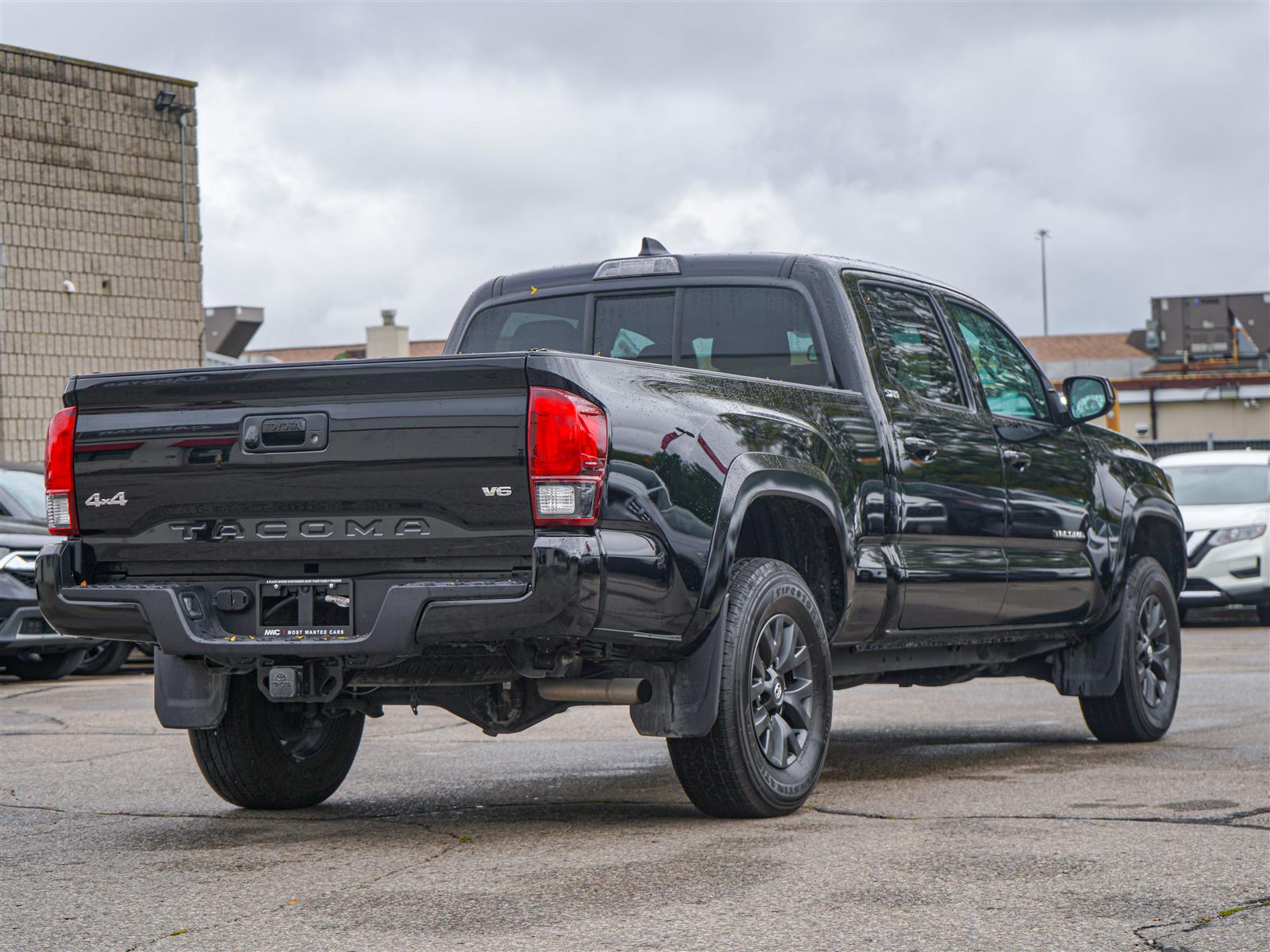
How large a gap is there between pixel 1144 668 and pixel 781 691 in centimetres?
328

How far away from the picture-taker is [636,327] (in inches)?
285

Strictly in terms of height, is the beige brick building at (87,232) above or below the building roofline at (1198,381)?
above

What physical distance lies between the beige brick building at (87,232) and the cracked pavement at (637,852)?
20662 mm

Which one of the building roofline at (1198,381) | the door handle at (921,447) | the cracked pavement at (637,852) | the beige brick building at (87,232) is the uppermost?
the beige brick building at (87,232)

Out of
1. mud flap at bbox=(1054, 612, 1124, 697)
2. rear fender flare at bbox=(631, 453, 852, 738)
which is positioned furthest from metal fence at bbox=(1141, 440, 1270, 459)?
rear fender flare at bbox=(631, 453, 852, 738)

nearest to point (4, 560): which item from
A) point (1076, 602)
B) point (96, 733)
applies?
point (96, 733)

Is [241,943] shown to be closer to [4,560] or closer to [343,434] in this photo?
[343,434]

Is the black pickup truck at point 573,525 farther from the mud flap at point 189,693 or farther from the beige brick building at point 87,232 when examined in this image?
the beige brick building at point 87,232

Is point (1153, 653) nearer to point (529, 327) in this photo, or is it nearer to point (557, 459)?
point (529, 327)

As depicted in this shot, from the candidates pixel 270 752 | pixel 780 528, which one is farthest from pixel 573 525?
pixel 270 752

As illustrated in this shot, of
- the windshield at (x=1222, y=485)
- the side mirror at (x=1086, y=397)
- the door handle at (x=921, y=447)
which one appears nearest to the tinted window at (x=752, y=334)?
the door handle at (x=921, y=447)

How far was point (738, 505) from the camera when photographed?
5.76 meters

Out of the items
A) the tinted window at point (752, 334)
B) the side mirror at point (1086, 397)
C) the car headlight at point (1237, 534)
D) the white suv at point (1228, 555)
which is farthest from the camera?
the car headlight at point (1237, 534)

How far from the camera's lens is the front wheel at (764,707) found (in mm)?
5770
